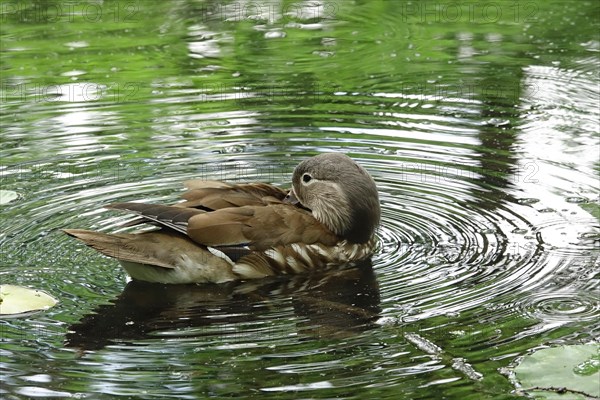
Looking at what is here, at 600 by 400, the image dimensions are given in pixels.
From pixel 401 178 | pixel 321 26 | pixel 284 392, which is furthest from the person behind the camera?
pixel 321 26

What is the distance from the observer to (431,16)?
14773 millimetres

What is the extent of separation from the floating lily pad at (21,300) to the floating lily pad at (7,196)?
1.79 m

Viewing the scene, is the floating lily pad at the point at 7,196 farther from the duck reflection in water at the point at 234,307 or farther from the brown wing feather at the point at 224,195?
the duck reflection in water at the point at 234,307

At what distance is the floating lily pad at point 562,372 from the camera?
5523 millimetres

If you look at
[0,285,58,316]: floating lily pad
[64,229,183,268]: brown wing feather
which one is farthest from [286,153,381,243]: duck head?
[0,285,58,316]: floating lily pad

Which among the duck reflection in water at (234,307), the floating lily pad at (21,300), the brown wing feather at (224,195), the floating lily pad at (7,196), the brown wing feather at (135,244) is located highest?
A: the brown wing feather at (224,195)

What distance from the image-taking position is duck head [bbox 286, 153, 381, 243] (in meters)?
8.11

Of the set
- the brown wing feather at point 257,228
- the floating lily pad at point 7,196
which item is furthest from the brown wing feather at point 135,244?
the floating lily pad at point 7,196

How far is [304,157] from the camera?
32.6 ft

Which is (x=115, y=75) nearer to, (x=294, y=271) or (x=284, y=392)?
(x=294, y=271)

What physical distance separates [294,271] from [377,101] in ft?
12.8

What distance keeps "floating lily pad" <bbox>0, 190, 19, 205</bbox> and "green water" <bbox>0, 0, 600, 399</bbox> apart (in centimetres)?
8

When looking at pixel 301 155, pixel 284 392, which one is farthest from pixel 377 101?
pixel 284 392

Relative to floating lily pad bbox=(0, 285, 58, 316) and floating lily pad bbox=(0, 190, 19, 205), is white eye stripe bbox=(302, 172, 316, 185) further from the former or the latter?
floating lily pad bbox=(0, 190, 19, 205)
